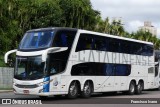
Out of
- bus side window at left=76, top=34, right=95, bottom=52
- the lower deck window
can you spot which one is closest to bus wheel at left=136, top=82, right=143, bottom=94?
the lower deck window

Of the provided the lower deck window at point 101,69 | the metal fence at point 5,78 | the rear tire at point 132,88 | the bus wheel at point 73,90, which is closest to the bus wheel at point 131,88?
the rear tire at point 132,88

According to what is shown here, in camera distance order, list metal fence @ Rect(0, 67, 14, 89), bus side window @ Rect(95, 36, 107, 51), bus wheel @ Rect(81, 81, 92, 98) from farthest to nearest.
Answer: metal fence @ Rect(0, 67, 14, 89) < bus side window @ Rect(95, 36, 107, 51) < bus wheel @ Rect(81, 81, 92, 98)

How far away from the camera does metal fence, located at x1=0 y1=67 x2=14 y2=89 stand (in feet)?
123

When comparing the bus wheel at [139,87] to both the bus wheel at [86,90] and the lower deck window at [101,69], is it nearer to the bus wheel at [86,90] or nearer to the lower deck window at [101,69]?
the lower deck window at [101,69]

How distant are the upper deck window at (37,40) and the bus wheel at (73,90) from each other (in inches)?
114

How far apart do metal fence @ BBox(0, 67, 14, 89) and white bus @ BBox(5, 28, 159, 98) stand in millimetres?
13029

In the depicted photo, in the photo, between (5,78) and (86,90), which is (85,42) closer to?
(86,90)

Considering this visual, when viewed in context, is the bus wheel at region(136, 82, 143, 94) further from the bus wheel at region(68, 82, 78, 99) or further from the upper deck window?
the upper deck window

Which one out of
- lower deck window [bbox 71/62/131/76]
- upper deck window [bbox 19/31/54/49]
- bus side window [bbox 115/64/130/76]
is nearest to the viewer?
upper deck window [bbox 19/31/54/49]

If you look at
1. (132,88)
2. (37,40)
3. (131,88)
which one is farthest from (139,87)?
(37,40)

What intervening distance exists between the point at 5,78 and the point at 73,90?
15993mm

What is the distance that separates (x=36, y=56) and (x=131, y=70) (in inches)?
370

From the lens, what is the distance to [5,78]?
37.8 m

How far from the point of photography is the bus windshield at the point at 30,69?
2125 centimetres
